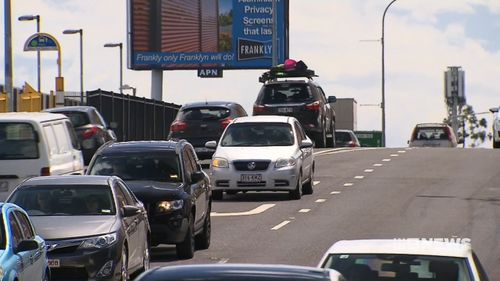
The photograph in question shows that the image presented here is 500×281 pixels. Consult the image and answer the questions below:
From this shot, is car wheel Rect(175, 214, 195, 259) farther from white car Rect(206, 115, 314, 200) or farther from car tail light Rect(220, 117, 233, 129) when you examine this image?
car tail light Rect(220, 117, 233, 129)

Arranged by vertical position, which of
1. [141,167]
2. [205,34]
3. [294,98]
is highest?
[205,34]

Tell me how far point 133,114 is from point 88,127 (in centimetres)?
1848

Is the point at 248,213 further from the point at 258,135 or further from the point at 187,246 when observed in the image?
the point at 187,246

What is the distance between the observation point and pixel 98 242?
56.6 feet

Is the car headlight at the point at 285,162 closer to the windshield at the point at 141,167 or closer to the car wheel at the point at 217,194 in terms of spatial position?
the car wheel at the point at 217,194

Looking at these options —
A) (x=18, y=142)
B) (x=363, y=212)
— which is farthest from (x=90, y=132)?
(x=18, y=142)

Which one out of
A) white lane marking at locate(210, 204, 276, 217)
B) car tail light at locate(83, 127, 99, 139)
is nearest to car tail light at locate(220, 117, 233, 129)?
car tail light at locate(83, 127, 99, 139)

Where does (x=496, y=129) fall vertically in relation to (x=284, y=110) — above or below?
below

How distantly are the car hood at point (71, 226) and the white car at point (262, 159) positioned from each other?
539 inches

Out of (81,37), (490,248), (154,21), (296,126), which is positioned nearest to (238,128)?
(296,126)

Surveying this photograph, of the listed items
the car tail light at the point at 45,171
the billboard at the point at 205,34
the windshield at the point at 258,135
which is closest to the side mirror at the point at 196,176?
the car tail light at the point at 45,171

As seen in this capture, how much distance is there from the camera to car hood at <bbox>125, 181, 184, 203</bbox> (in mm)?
21422

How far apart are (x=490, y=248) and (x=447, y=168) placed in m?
17.2

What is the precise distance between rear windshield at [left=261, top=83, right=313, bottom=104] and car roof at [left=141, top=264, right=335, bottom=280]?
Answer: 36.6m
